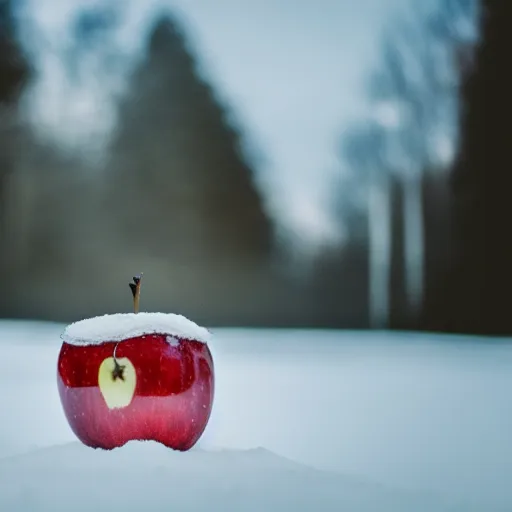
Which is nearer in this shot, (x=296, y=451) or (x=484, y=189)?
(x=296, y=451)

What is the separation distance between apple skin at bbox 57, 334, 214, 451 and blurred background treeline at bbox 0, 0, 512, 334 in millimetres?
1876

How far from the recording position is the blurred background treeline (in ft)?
7.36

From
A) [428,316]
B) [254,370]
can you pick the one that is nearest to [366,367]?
[254,370]

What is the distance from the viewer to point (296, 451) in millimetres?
532

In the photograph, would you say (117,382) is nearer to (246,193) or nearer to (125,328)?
(125,328)

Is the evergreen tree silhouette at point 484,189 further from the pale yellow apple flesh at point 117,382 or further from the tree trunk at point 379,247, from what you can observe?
the pale yellow apple flesh at point 117,382

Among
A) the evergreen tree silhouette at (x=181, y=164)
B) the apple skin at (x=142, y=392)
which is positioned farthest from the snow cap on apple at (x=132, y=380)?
the evergreen tree silhouette at (x=181, y=164)

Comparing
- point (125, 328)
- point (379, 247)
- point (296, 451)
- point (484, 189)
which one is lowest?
point (296, 451)

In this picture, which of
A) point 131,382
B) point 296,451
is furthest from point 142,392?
point 296,451

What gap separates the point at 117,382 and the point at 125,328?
42mm

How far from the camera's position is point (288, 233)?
2.45 metres

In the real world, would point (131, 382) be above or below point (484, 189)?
below

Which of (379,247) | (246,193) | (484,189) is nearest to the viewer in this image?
(484,189)

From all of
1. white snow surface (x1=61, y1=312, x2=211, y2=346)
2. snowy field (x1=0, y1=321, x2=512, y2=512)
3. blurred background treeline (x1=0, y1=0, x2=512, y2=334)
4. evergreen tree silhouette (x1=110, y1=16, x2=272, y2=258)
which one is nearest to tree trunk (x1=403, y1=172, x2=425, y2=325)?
blurred background treeline (x1=0, y1=0, x2=512, y2=334)
